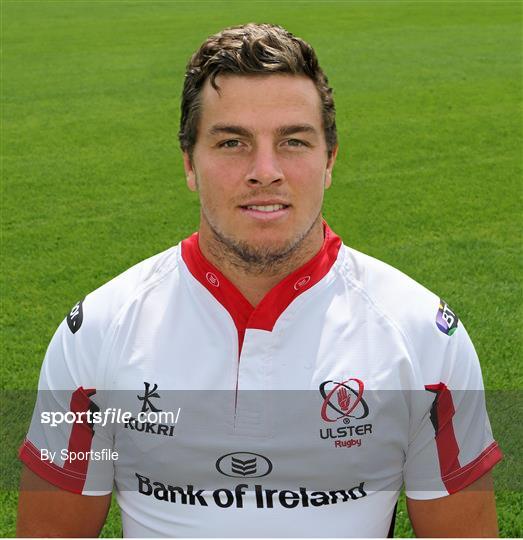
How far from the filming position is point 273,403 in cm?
206

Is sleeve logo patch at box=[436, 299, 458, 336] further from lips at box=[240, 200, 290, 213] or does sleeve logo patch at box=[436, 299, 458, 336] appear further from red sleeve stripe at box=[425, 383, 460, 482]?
lips at box=[240, 200, 290, 213]

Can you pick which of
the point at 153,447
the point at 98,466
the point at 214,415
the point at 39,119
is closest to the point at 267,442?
the point at 214,415

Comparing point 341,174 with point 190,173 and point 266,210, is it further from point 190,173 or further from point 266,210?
point 266,210

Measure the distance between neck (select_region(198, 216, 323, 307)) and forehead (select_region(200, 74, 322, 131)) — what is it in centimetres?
29

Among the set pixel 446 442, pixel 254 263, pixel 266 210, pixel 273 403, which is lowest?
pixel 446 442

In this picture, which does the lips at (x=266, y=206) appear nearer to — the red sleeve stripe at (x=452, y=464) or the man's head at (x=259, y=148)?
the man's head at (x=259, y=148)

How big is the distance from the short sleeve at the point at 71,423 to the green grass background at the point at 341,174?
152 cm

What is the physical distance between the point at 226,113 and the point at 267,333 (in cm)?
57

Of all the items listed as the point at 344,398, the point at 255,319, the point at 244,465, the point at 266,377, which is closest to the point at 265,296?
the point at 255,319

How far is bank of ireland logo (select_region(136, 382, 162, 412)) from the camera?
208cm

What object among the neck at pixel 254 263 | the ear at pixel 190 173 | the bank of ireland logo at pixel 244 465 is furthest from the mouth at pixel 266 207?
the bank of ireland logo at pixel 244 465

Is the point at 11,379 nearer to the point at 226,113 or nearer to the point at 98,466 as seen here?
the point at 98,466

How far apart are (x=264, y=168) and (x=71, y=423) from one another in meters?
0.84

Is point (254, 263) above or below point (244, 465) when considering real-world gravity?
above
